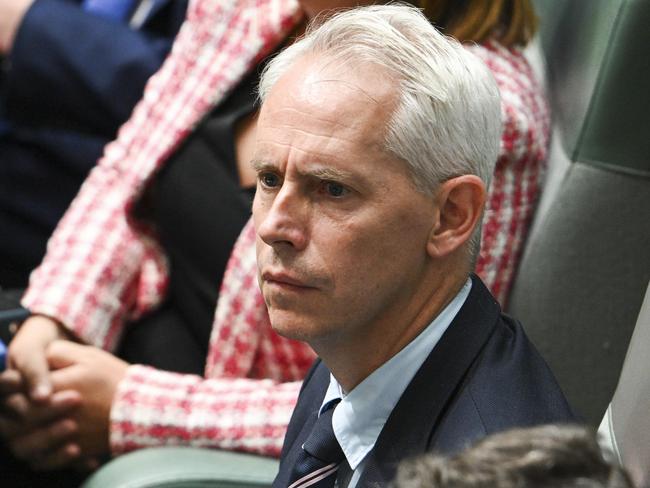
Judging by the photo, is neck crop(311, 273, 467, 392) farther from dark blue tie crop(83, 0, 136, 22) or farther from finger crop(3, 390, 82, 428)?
dark blue tie crop(83, 0, 136, 22)

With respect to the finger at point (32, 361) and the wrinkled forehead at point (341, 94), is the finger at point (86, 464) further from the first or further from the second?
the wrinkled forehead at point (341, 94)

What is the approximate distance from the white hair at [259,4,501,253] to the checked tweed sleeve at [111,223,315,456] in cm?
49

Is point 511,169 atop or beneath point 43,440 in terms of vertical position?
atop

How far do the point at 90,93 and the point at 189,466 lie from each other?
36.6 inches

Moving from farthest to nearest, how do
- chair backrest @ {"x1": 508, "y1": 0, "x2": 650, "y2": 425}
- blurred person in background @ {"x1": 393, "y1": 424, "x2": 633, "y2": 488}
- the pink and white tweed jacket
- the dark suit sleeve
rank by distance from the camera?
1. the dark suit sleeve
2. the pink and white tweed jacket
3. chair backrest @ {"x1": 508, "y1": 0, "x2": 650, "y2": 425}
4. blurred person in background @ {"x1": 393, "y1": 424, "x2": 633, "y2": 488}

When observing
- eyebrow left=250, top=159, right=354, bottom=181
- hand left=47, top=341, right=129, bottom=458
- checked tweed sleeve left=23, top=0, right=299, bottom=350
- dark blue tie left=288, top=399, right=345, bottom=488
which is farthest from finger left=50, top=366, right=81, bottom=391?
eyebrow left=250, top=159, right=354, bottom=181

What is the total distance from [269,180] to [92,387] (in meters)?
0.59

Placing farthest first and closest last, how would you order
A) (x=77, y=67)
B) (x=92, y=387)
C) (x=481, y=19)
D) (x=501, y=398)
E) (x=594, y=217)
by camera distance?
(x=77, y=67) → (x=92, y=387) → (x=481, y=19) → (x=594, y=217) → (x=501, y=398)

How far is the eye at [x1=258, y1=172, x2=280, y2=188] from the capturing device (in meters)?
1.07

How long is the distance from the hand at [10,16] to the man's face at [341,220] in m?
1.25

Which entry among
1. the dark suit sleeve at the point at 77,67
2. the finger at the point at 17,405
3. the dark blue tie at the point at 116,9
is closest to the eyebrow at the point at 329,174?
Result: the finger at the point at 17,405

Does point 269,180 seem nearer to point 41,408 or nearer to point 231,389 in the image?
point 231,389

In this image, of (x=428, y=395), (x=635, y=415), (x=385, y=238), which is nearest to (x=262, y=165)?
(x=385, y=238)

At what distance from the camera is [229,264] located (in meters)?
1.53
